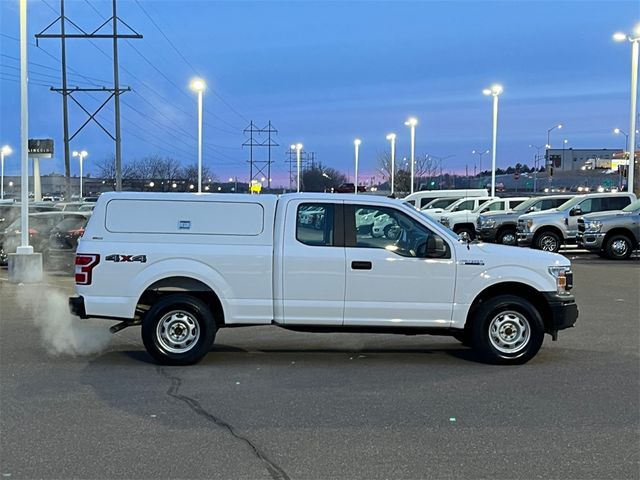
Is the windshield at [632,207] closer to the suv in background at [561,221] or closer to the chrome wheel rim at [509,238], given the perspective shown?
the suv in background at [561,221]

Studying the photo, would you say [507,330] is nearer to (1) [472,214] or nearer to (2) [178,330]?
(2) [178,330]

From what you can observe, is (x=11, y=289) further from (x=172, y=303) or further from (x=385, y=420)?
(x=385, y=420)

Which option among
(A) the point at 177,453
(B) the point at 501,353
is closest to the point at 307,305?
(B) the point at 501,353

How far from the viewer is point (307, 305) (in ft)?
23.9

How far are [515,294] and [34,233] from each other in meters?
14.6

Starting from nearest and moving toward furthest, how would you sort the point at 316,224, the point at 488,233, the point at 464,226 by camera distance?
the point at 316,224, the point at 488,233, the point at 464,226

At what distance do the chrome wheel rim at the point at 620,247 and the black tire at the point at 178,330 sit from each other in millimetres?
16336

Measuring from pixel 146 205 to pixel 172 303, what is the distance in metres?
1.13

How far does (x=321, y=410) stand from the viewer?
5.70 m

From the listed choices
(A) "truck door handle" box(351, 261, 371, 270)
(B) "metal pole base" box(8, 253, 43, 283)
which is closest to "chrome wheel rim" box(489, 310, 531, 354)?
(A) "truck door handle" box(351, 261, 371, 270)

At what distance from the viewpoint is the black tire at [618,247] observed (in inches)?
792

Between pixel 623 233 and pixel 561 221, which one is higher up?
pixel 561 221

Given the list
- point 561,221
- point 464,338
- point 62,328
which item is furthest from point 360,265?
point 561,221

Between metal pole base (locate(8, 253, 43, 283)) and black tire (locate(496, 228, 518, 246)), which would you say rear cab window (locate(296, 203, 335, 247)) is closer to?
metal pole base (locate(8, 253, 43, 283))
